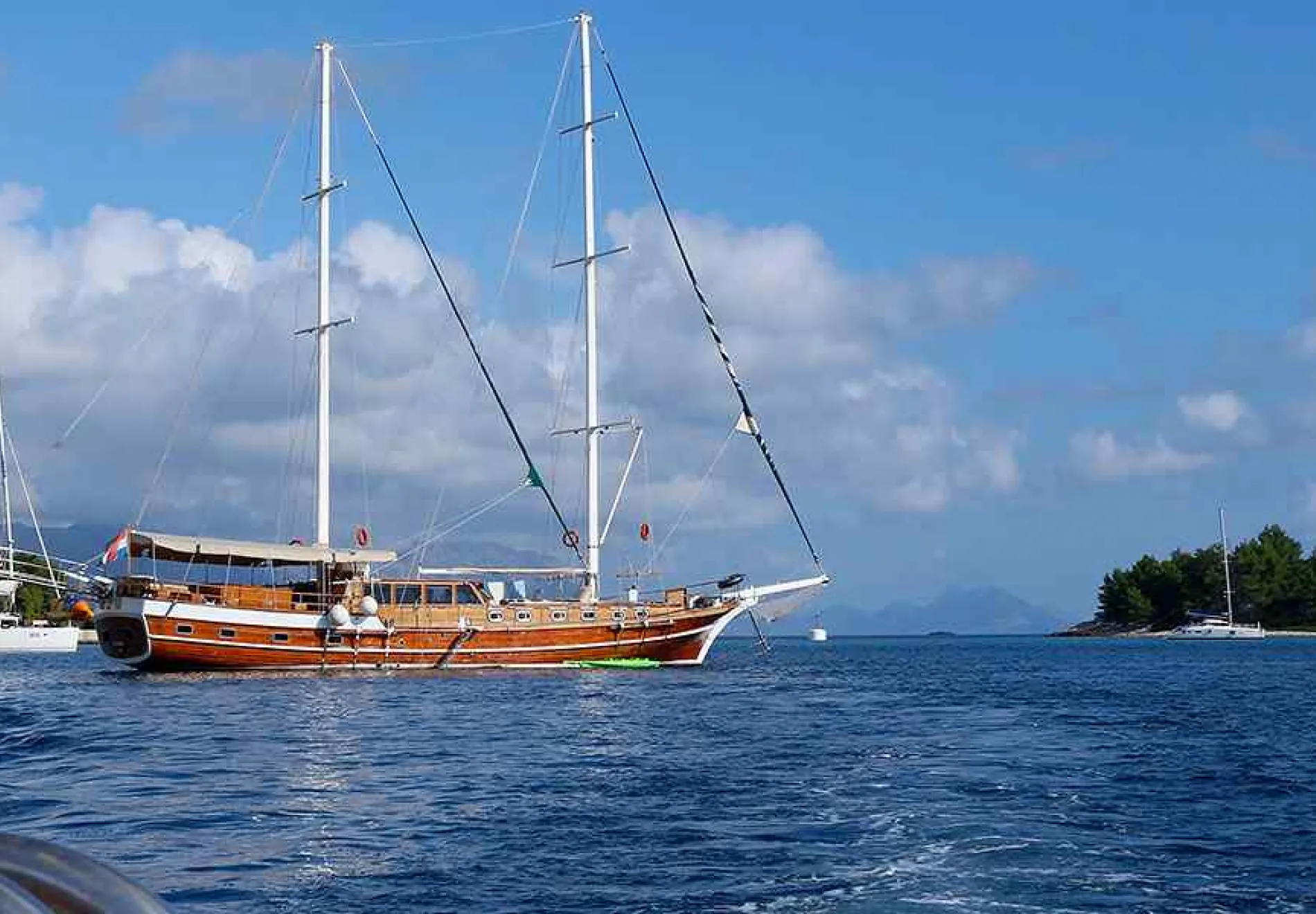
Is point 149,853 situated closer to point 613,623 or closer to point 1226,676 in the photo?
point 613,623

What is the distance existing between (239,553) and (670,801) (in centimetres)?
3778

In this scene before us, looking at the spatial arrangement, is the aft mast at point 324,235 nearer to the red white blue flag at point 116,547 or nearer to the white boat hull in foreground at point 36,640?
the red white blue flag at point 116,547

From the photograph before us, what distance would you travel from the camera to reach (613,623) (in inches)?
2483

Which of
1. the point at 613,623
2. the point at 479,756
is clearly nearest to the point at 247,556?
the point at 613,623

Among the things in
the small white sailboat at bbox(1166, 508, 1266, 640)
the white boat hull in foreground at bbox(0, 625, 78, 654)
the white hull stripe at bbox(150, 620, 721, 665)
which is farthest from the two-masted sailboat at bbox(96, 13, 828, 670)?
the small white sailboat at bbox(1166, 508, 1266, 640)

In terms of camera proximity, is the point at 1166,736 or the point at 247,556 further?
the point at 247,556

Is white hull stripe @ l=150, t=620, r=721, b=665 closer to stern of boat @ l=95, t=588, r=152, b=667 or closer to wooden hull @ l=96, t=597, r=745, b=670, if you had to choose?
wooden hull @ l=96, t=597, r=745, b=670

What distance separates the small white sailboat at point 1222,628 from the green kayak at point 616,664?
12140cm

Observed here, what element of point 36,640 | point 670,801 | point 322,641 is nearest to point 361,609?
point 322,641

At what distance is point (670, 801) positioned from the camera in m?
20.9

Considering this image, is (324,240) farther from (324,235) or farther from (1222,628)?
(1222,628)

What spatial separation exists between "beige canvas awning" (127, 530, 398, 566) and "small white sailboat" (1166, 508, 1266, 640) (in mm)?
134784

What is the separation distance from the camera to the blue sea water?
14797mm

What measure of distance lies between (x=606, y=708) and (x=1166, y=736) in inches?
590
